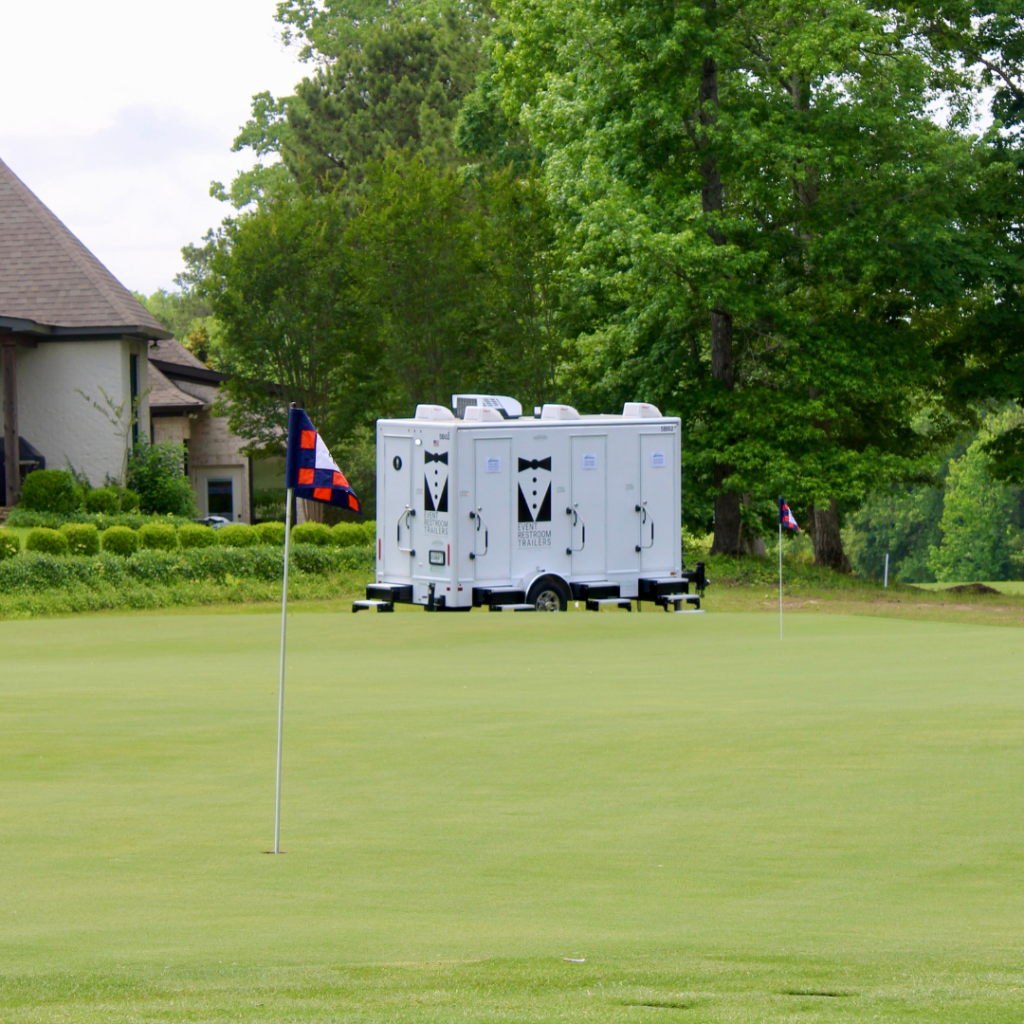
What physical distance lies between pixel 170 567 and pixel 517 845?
1717 cm

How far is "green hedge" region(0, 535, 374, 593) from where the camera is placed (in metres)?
22.4

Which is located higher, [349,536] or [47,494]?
[47,494]

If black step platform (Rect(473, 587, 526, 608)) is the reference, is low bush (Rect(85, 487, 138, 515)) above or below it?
above

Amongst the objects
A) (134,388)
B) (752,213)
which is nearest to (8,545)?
(134,388)

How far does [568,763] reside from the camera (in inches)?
386

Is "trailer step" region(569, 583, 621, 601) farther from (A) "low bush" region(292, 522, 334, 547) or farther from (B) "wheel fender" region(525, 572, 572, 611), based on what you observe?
(A) "low bush" region(292, 522, 334, 547)

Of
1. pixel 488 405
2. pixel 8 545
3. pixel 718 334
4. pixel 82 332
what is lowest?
pixel 8 545

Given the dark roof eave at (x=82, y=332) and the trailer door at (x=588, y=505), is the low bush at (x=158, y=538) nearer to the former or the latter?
the trailer door at (x=588, y=505)

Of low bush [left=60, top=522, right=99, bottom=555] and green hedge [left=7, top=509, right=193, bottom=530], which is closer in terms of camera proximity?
low bush [left=60, top=522, right=99, bottom=555]

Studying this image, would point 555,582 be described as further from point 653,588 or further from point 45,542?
point 45,542

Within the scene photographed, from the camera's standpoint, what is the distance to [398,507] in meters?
21.9

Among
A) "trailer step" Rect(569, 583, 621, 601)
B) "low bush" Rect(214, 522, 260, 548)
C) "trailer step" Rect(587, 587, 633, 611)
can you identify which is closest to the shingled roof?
"low bush" Rect(214, 522, 260, 548)

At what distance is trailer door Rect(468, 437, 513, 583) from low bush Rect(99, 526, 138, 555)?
7300 millimetres

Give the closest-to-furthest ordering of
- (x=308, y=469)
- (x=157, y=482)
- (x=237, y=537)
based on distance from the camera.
Result: (x=308, y=469), (x=237, y=537), (x=157, y=482)
